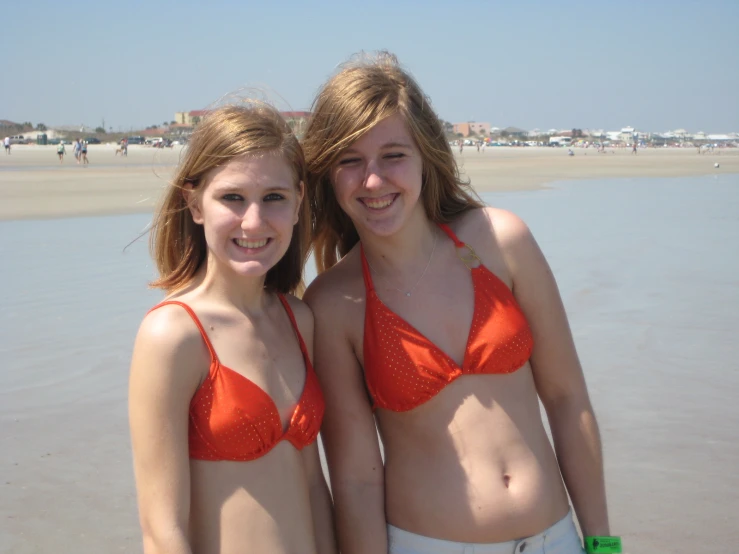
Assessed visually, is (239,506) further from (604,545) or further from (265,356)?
(604,545)

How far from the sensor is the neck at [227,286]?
2320 mm

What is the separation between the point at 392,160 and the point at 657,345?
4.77 metres

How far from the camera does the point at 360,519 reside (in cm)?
244

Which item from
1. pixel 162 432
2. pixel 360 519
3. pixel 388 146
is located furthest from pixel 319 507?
pixel 388 146

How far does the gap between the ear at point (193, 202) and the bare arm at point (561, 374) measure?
36.9 inches

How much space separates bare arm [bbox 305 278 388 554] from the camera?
245cm

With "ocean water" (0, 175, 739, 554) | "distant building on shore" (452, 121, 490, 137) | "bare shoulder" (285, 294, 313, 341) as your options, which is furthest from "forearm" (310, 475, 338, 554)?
A: "distant building on shore" (452, 121, 490, 137)

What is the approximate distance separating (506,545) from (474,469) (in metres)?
0.23

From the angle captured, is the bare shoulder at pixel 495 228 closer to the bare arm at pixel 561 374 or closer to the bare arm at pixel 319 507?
the bare arm at pixel 561 374

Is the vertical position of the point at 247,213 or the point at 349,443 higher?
the point at 247,213

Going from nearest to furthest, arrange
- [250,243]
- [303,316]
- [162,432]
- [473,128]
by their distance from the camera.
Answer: [162,432], [250,243], [303,316], [473,128]

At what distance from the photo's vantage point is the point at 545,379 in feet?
8.63

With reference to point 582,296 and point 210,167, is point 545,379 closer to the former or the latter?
point 210,167

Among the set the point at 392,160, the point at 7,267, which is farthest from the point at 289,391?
the point at 7,267
